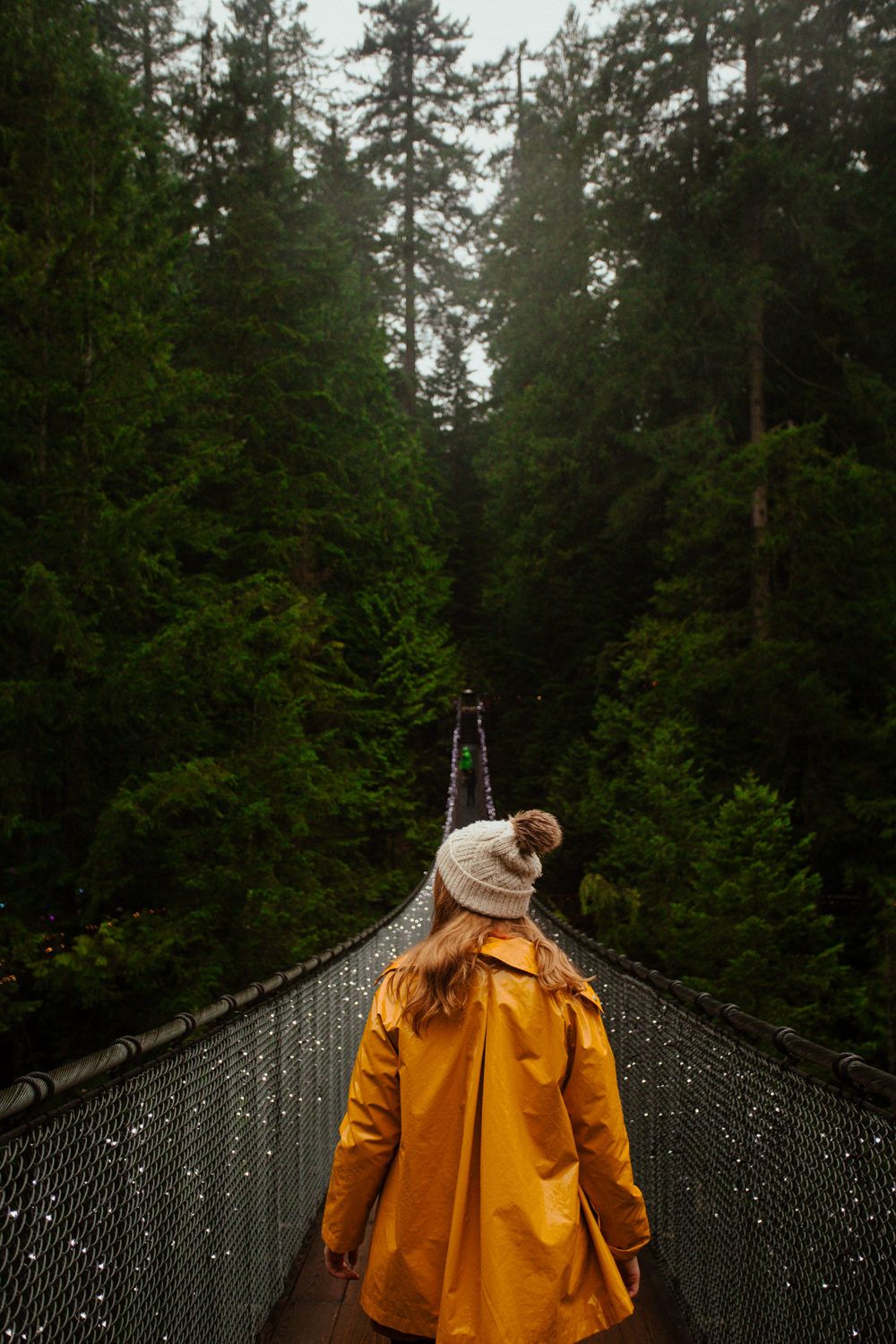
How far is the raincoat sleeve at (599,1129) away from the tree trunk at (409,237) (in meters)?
24.7

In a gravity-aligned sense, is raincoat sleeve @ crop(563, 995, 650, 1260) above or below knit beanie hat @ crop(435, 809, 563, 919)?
below

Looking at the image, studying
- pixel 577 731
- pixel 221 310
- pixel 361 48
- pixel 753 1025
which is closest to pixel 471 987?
pixel 753 1025

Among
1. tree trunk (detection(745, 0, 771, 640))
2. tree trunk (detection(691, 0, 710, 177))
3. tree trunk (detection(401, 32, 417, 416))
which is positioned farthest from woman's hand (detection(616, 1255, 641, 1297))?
tree trunk (detection(401, 32, 417, 416))

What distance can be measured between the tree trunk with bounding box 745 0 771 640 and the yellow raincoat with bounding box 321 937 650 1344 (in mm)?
11322

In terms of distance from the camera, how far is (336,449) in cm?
1719

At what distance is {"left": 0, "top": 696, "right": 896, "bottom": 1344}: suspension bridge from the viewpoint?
1.53 meters

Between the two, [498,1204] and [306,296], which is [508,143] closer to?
[306,296]

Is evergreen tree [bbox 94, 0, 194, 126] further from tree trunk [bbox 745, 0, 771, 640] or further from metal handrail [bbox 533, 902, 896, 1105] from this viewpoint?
metal handrail [bbox 533, 902, 896, 1105]

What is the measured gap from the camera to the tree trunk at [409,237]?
83.6 ft

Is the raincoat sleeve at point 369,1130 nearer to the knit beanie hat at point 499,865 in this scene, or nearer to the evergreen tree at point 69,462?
the knit beanie hat at point 499,865

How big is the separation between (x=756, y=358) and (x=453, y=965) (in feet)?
44.8

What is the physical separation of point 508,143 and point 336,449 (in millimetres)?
15707

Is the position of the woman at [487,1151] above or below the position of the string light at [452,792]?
above

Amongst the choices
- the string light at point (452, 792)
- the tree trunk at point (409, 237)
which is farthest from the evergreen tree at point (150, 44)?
the string light at point (452, 792)
